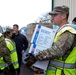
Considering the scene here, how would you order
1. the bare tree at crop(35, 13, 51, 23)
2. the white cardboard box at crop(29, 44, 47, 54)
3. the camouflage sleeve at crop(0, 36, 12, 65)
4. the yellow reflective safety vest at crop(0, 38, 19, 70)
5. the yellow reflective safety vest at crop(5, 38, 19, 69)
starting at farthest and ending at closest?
the bare tree at crop(35, 13, 51, 23), the yellow reflective safety vest at crop(5, 38, 19, 69), the yellow reflective safety vest at crop(0, 38, 19, 70), the camouflage sleeve at crop(0, 36, 12, 65), the white cardboard box at crop(29, 44, 47, 54)

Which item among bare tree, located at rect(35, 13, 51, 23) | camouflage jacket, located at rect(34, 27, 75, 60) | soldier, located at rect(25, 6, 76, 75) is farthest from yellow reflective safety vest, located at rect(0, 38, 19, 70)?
bare tree, located at rect(35, 13, 51, 23)

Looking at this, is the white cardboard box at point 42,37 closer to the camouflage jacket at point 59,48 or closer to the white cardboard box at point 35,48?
the white cardboard box at point 35,48

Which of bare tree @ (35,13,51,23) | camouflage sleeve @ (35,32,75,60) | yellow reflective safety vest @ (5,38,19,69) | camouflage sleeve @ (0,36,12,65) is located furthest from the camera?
bare tree @ (35,13,51,23)

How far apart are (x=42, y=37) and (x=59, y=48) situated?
1.23 feet

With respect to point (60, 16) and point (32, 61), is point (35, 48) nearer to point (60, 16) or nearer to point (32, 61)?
point (32, 61)

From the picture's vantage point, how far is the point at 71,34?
4.79m

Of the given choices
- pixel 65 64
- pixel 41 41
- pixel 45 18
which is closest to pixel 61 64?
pixel 65 64

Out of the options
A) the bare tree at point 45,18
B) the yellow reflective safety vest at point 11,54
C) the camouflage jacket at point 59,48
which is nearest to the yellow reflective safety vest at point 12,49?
the yellow reflective safety vest at point 11,54

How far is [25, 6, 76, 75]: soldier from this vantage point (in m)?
4.66

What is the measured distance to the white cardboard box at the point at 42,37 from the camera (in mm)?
4887

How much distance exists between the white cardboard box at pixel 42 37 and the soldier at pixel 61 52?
10cm

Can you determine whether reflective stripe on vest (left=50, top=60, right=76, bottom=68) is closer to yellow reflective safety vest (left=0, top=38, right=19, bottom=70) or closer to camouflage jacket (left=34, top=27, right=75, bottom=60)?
camouflage jacket (left=34, top=27, right=75, bottom=60)

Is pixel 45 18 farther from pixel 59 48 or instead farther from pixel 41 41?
pixel 59 48

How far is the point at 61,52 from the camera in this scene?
466cm
